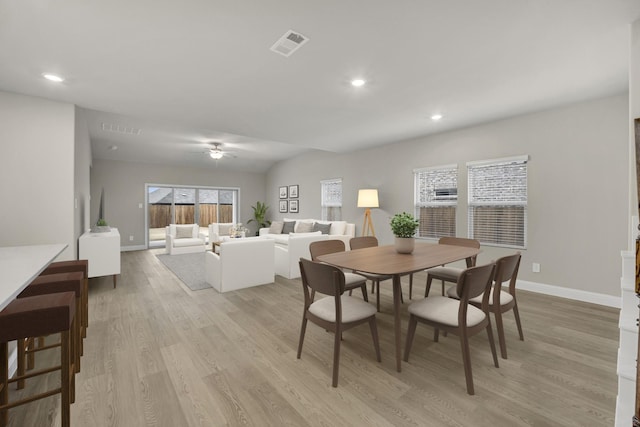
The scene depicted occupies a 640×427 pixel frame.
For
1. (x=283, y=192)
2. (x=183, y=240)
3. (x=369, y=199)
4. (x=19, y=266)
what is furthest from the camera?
(x=283, y=192)

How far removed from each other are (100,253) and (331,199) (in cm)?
465

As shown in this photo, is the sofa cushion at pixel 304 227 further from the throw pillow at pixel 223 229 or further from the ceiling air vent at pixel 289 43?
the ceiling air vent at pixel 289 43

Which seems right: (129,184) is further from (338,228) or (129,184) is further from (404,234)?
(404,234)

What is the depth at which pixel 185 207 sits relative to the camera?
332 inches

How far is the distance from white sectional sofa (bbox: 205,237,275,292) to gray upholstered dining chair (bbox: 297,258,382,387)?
1.94m

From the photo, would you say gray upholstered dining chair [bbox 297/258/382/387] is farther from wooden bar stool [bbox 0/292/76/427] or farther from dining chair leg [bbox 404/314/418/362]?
wooden bar stool [bbox 0/292/76/427]

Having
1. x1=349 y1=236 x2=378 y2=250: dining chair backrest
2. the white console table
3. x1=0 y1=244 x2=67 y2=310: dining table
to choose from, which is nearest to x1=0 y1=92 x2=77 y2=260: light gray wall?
the white console table

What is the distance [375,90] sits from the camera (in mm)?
2957

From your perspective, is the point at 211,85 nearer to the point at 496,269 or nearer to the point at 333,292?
the point at 333,292

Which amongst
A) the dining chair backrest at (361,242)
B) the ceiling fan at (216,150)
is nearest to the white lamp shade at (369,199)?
the dining chair backrest at (361,242)

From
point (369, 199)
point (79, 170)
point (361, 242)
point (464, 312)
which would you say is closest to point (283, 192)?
point (369, 199)

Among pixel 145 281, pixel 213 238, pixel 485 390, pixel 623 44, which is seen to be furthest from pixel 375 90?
pixel 213 238

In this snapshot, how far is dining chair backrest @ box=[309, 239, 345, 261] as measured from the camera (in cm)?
281

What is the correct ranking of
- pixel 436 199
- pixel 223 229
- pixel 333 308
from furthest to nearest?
pixel 223 229, pixel 436 199, pixel 333 308
